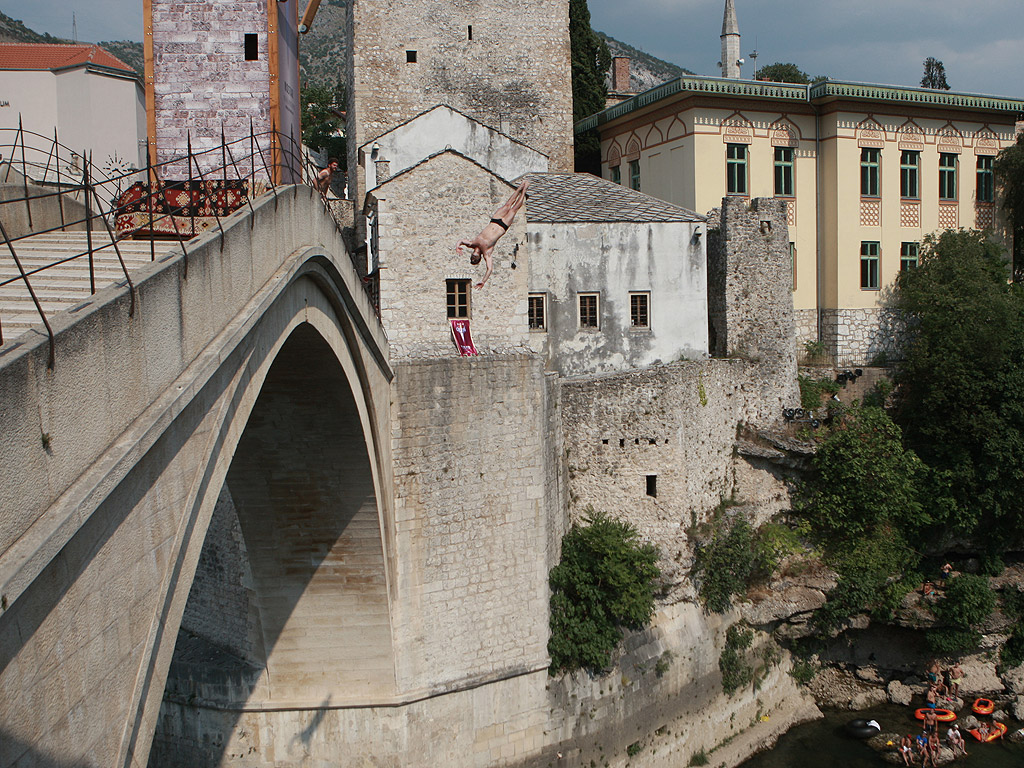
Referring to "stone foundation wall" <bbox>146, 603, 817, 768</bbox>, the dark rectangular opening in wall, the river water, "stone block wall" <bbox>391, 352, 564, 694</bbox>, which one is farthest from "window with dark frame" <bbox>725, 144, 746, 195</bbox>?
the dark rectangular opening in wall

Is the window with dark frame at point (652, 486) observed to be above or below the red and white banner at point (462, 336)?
below

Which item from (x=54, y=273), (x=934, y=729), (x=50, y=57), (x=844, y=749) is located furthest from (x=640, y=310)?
(x=50, y=57)

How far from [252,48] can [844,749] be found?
57.2 ft

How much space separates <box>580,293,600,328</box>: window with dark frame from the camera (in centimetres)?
1977

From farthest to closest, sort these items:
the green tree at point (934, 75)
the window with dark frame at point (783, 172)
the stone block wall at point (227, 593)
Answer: the green tree at point (934, 75) < the window with dark frame at point (783, 172) < the stone block wall at point (227, 593)

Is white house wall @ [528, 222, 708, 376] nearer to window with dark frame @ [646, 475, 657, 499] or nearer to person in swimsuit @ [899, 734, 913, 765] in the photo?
window with dark frame @ [646, 475, 657, 499]

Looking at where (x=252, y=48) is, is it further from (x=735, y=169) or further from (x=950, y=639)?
(x=950, y=639)

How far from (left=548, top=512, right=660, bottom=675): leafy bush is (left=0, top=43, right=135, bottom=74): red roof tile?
55.0 feet

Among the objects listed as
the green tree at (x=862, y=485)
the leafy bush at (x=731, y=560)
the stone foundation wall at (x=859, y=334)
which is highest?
the stone foundation wall at (x=859, y=334)

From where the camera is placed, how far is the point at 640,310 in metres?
20.3

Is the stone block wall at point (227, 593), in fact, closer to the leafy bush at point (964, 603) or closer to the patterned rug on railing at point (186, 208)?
the patterned rug on railing at point (186, 208)

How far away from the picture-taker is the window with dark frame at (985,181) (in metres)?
26.1

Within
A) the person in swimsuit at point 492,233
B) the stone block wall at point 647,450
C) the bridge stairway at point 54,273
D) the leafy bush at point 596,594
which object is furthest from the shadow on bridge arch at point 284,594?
the bridge stairway at point 54,273

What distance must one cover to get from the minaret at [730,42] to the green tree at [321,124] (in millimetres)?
13155
